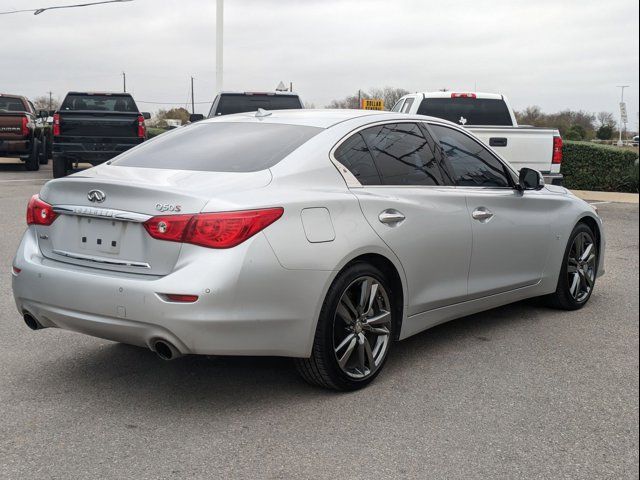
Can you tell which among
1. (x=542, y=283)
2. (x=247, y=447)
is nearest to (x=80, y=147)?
(x=542, y=283)

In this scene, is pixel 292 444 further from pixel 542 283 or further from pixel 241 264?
pixel 542 283

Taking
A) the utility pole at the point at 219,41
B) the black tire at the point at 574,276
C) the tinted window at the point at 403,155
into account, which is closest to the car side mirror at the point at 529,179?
the black tire at the point at 574,276

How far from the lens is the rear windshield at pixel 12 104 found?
23.6m

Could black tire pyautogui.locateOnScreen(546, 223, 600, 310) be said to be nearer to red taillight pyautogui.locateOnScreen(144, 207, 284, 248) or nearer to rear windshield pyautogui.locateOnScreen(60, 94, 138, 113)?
red taillight pyautogui.locateOnScreen(144, 207, 284, 248)

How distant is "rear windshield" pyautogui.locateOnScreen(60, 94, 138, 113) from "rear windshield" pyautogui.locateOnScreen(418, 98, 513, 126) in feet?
30.6

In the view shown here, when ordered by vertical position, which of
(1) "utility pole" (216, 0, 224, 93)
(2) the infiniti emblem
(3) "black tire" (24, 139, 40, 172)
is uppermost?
(1) "utility pole" (216, 0, 224, 93)

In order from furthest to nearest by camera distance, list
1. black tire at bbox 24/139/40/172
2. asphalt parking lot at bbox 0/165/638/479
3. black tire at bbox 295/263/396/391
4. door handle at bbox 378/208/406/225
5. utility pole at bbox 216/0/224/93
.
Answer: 1. utility pole at bbox 216/0/224/93
2. black tire at bbox 24/139/40/172
3. door handle at bbox 378/208/406/225
4. black tire at bbox 295/263/396/391
5. asphalt parking lot at bbox 0/165/638/479

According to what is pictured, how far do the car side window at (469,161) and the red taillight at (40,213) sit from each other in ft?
8.44

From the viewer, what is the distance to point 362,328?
4.58 meters

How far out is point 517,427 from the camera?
13.1ft

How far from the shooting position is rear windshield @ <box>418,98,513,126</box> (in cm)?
1350

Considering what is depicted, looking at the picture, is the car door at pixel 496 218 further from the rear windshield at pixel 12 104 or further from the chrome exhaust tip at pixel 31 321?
the rear windshield at pixel 12 104

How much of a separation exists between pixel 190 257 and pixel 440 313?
6.30 feet

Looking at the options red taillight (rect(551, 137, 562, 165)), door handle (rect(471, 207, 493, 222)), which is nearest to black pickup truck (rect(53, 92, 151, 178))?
red taillight (rect(551, 137, 562, 165))
